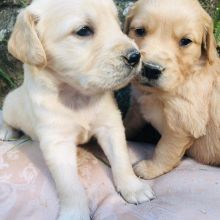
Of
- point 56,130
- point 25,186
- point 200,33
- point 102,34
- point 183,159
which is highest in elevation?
point 102,34

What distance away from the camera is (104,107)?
3744 mm

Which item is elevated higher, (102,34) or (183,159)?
(102,34)

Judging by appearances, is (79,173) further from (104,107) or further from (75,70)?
(75,70)

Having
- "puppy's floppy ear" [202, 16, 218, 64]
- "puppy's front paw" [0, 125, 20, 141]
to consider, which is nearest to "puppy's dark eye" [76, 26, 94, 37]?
"puppy's floppy ear" [202, 16, 218, 64]

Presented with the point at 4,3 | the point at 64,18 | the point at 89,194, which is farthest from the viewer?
the point at 4,3

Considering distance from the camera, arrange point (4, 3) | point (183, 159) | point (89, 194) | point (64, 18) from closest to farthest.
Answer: point (64, 18) → point (89, 194) → point (183, 159) → point (4, 3)

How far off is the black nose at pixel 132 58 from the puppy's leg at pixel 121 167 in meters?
0.71

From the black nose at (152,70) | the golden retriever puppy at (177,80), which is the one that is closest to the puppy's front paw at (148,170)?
the golden retriever puppy at (177,80)

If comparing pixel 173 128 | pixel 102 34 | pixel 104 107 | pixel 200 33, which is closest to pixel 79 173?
pixel 104 107

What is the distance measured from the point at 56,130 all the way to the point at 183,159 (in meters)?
1.14

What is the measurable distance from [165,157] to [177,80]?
64 cm

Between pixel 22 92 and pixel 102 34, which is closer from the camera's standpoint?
pixel 102 34

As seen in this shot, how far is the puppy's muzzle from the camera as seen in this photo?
316 cm

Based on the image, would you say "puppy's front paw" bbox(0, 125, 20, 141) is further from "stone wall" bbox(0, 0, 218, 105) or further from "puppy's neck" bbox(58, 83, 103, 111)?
"puppy's neck" bbox(58, 83, 103, 111)
